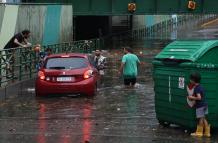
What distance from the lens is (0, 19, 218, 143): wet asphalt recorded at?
11.3 m

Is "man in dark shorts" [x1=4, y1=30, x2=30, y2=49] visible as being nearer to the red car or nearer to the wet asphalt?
the wet asphalt

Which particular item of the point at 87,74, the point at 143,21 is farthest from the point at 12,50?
the point at 143,21

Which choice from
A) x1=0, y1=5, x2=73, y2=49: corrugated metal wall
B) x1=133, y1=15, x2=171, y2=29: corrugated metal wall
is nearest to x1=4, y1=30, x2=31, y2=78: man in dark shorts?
x1=0, y1=5, x2=73, y2=49: corrugated metal wall

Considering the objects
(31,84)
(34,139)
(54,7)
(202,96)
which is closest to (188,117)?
(202,96)

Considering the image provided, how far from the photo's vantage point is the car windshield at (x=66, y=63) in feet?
62.8

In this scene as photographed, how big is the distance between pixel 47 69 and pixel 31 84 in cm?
354

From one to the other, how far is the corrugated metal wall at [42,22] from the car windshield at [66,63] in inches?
382

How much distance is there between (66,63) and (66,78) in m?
0.48

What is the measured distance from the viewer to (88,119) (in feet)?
46.7

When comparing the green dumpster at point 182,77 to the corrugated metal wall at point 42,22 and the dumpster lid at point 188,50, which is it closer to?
the dumpster lid at point 188,50

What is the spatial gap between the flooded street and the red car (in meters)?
0.28

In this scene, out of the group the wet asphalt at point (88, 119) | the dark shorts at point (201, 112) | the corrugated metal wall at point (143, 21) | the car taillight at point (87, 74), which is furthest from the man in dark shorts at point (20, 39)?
the corrugated metal wall at point (143, 21)

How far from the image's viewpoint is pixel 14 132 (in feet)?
39.6

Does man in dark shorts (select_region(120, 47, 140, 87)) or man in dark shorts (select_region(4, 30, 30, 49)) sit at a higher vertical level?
man in dark shorts (select_region(4, 30, 30, 49))
